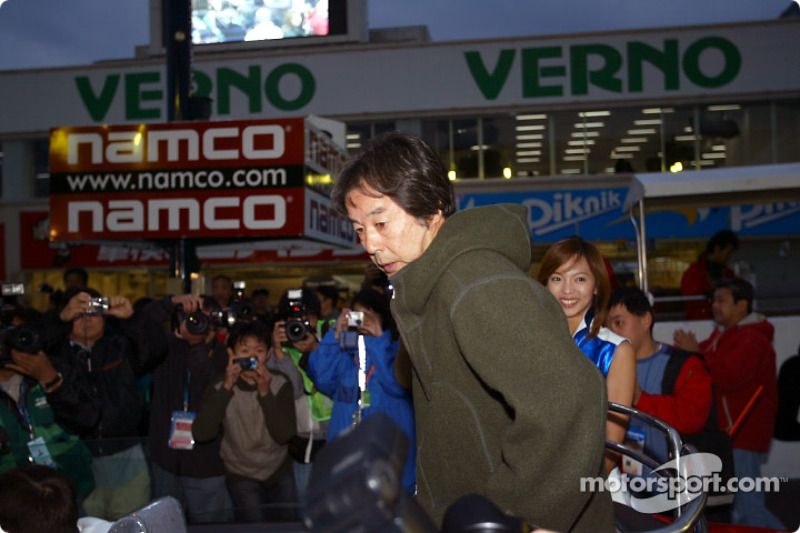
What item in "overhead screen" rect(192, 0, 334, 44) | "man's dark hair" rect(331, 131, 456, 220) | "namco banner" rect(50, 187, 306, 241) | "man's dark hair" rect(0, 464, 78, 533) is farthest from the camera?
"overhead screen" rect(192, 0, 334, 44)

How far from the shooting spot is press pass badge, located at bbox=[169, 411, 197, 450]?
4867mm

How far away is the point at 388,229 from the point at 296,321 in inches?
149

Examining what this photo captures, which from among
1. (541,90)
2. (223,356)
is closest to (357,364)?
(223,356)

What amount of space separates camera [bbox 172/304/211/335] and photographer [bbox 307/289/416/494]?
0.91 m

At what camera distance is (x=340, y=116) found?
1789 centimetres

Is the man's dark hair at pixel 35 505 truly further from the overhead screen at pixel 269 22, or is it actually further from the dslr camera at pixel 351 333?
the overhead screen at pixel 269 22

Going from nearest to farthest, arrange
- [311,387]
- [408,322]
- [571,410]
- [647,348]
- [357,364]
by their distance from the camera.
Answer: [571,410] < [408,322] < [647,348] < [357,364] < [311,387]

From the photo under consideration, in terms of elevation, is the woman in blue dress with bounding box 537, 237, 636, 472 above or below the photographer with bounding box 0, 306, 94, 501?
above

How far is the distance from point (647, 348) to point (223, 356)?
313cm

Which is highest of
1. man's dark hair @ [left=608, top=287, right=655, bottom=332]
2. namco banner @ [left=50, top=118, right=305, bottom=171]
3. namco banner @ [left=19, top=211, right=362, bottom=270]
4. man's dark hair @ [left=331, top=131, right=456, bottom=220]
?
namco banner @ [left=50, top=118, right=305, bottom=171]

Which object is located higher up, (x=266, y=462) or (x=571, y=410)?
(x=571, y=410)

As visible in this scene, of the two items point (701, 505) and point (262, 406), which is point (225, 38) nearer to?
point (262, 406)

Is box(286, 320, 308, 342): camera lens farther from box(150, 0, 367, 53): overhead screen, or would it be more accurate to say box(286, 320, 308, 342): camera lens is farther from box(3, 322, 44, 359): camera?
box(150, 0, 367, 53): overhead screen

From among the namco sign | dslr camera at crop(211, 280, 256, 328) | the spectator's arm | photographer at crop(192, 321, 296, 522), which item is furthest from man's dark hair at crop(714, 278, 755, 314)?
the namco sign
